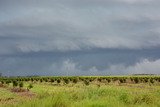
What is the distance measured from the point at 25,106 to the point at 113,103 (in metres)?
4.31

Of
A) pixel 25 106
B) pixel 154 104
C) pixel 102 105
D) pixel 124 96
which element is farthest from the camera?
pixel 124 96

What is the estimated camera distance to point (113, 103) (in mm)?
20141

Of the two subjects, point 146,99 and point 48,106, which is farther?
point 146,99

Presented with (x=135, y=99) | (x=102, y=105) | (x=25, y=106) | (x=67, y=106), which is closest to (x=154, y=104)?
(x=135, y=99)

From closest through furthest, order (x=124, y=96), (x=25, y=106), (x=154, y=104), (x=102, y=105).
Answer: (x=25, y=106), (x=102, y=105), (x=154, y=104), (x=124, y=96)

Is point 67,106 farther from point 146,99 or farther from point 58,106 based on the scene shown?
point 146,99

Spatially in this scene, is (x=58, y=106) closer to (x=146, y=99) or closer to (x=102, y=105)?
(x=102, y=105)

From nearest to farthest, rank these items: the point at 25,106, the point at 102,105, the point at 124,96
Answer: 1. the point at 25,106
2. the point at 102,105
3. the point at 124,96

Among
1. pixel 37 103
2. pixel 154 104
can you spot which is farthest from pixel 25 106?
pixel 154 104

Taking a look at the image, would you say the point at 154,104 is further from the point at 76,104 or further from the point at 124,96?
the point at 76,104

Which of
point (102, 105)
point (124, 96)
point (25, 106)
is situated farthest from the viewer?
point (124, 96)

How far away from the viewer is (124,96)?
24953 mm

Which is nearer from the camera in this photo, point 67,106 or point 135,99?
point 67,106

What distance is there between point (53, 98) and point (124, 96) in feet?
22.9
